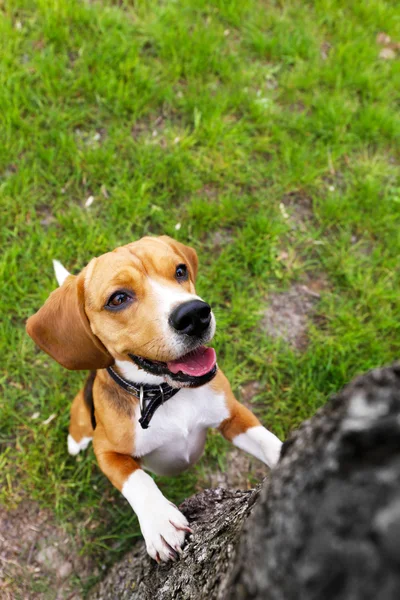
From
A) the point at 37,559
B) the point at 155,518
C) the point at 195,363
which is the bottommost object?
the point at 37,559

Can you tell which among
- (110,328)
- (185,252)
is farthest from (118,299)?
(185,252)

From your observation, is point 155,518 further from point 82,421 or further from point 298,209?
point 298,209

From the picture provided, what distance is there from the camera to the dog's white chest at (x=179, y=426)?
2811mm

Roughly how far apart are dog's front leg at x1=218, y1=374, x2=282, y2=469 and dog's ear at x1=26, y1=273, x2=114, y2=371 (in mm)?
835

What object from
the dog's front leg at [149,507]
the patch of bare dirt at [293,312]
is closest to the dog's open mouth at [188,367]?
the dog's front leg at [149,507]

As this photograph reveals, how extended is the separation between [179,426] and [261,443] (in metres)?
0.51

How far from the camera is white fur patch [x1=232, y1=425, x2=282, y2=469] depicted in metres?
2.86

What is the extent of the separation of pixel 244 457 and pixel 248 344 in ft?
2.94

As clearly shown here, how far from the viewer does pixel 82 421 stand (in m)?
3.33

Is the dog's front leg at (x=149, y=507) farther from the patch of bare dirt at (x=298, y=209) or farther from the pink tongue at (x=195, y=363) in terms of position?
the patch of bare dirt at (x=298, y=209)

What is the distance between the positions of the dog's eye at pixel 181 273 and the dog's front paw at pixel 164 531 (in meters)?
1.24

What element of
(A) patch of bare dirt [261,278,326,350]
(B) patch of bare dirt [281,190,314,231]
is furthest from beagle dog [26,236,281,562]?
(B) patch of bare dirt [281,190,314,231]

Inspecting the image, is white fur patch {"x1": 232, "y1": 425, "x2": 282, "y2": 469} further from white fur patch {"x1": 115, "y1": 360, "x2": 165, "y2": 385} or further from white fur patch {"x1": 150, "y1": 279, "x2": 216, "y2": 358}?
white fur patch {"x1": 150, "y1": 279, "x2": 216, "y2": 358}

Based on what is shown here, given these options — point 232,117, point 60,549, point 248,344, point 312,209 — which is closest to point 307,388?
point 248,344
